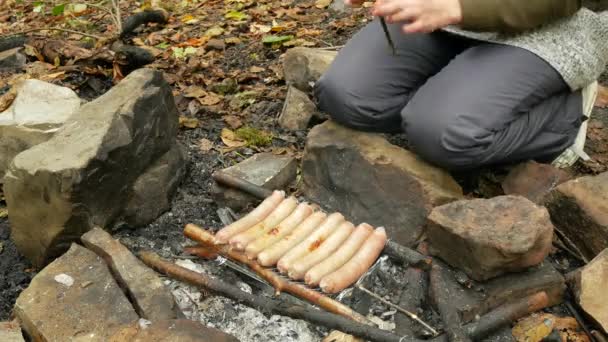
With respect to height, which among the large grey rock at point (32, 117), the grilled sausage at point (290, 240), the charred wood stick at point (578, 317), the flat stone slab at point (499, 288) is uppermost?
the large grey rock at point (32, 117)

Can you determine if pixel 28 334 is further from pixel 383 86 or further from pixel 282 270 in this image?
pixel 383 86

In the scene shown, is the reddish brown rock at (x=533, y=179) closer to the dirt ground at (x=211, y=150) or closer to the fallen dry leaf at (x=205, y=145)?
the dirt ground at (x=211, y=150)

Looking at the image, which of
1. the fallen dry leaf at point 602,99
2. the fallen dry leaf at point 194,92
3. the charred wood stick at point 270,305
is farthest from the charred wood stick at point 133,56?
the fallen dry leaf at point 602,99

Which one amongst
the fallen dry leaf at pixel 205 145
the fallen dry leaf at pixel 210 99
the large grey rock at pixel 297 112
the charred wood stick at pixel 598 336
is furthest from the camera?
the fallen dry leaf at pixel 210 99

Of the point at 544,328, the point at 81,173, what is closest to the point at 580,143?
the point at 544,328

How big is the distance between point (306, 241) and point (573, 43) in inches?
62.5

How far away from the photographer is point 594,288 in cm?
256

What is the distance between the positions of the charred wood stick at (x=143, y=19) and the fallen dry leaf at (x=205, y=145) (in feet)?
7.15

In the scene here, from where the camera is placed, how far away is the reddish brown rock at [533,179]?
9.98 feet

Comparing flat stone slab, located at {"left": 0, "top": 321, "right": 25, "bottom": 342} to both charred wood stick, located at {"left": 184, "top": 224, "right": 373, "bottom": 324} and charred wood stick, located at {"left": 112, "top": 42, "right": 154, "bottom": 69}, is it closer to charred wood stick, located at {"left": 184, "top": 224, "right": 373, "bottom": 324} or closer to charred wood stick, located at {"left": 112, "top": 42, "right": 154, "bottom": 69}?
charred wood stick, located at {"left": 184, "top": 224, "right": 373, "bottom": 324}

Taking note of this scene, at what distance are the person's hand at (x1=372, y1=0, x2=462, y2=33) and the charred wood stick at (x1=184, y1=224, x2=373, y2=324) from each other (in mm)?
1218

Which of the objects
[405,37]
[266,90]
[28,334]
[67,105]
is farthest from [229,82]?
[28,334]

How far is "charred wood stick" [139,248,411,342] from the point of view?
2.40m

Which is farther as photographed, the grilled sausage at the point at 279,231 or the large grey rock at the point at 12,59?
the large grey rock at the point at 12,59
